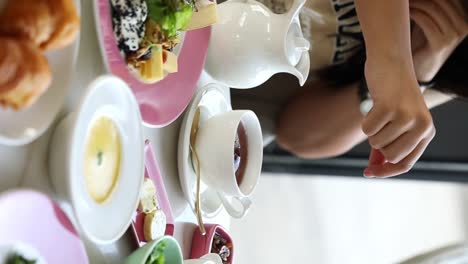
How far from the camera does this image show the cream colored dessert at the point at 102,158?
520mm

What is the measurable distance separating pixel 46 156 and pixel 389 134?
0.46 meters

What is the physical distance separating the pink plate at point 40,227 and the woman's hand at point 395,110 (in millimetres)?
428

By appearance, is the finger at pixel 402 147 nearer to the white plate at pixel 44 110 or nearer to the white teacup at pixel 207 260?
the white teacup at pixel 207 260

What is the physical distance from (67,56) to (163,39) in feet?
0.53

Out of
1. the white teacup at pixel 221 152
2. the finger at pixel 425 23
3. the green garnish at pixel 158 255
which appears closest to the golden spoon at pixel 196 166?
the white teacup at pixel 221 152

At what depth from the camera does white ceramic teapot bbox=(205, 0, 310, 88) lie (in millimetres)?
732

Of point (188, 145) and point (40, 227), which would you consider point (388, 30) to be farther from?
point (40, 227)

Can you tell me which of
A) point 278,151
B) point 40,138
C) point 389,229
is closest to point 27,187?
point 40,138

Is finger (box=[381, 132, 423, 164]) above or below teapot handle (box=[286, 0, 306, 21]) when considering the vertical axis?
below

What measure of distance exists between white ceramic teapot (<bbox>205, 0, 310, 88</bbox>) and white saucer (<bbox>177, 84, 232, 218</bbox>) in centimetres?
3

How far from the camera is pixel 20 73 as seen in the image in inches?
16.2

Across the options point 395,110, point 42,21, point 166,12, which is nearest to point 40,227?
point 42,21

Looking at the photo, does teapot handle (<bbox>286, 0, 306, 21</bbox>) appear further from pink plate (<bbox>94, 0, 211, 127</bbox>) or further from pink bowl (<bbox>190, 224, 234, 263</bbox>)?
pink bowl (<bbox>190, 224, 234, 263</bbox>)

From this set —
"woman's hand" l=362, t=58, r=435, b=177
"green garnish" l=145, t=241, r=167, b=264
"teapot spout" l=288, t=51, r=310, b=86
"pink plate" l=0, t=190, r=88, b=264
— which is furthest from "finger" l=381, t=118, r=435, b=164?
"pink plate" l=0, t=190, r=88, b=264
